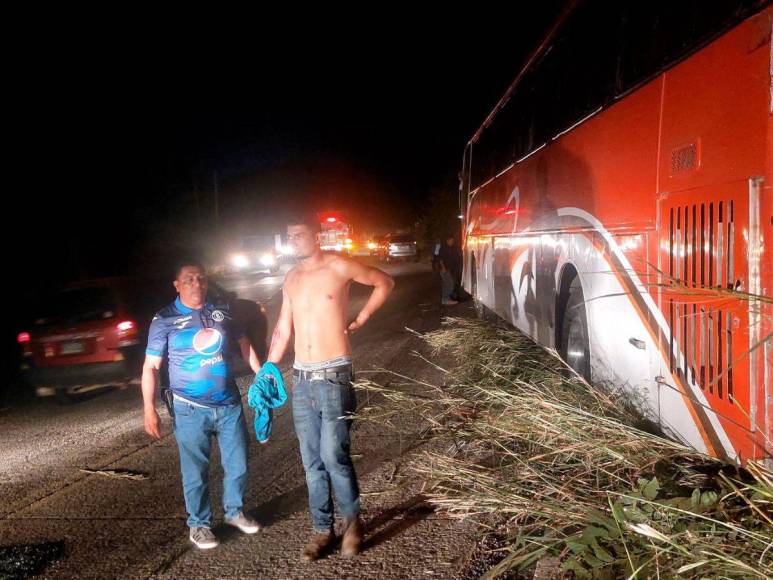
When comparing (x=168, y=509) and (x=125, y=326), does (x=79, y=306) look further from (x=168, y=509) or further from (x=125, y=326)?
(x=168, y=509)

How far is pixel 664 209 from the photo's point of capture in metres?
4.17

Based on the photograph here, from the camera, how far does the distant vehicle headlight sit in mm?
36625

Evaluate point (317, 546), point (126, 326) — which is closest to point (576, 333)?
point (317, 546)

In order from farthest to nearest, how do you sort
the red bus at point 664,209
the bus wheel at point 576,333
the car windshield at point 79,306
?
the car windshield at point 79,306 < the bus wheel at point 576,333 < the red bus at point 664,209

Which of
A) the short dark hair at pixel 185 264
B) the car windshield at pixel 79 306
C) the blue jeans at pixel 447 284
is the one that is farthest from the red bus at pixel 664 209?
the blue jeans at pixel 447 284

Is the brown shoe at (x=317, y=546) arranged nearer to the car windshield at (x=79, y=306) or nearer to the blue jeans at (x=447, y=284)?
the car windshield at (x=79, y=306)

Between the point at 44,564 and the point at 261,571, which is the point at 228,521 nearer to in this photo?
the point at 261,571

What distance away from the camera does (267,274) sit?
33812 millimetres

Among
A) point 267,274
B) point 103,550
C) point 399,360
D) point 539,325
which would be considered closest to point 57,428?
point 103,550

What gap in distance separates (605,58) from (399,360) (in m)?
5.28

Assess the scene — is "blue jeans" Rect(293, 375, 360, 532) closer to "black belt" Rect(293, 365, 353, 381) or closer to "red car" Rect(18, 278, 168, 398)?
"black belt" Rect(293, 365, 353, 381)

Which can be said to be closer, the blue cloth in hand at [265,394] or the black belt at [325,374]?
the black belt at [325,374]

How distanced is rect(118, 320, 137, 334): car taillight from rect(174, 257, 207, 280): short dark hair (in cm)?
452

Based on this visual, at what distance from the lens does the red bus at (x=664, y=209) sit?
10.6ft
